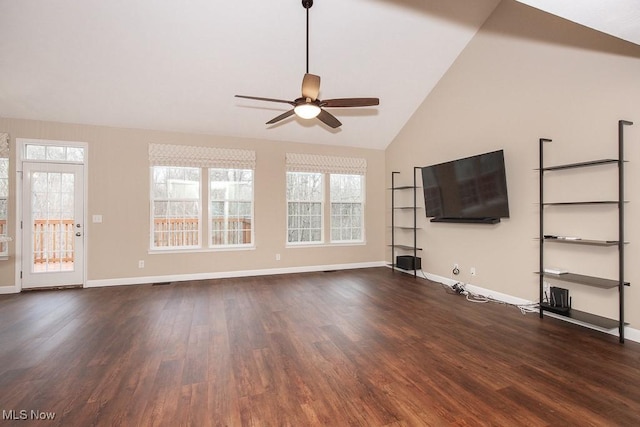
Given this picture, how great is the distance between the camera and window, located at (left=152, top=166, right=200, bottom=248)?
214 inches

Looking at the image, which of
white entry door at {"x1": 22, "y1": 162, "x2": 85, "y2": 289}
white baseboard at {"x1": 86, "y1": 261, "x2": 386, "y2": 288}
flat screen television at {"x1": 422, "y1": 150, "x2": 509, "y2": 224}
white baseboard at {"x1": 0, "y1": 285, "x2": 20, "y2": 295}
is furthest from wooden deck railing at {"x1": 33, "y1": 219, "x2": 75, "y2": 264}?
flat screen television at {"x1": 422, "y1": 150, "x2": 509, "y2": 224}

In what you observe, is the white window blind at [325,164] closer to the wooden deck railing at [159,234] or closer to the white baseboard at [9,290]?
the wooden deck railing at [159,234]

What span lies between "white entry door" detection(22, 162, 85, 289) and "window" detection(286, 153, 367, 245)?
368cm

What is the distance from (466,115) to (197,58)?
4.16 metres

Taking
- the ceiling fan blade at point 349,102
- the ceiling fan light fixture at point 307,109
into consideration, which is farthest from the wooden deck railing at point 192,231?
the ceiling fan blade at point 349,102

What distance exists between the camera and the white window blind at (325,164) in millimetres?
6172

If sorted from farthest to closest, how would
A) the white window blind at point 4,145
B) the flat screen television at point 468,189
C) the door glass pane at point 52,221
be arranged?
1. the door glass pane at point 52,221
2. the white window blind at point 4,145
3. the flat screen television at point 468,189

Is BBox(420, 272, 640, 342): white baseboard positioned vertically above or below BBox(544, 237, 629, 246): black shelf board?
below

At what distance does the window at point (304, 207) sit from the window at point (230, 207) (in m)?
0.84

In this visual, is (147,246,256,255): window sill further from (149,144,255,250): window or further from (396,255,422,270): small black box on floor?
(396,255,422,270): small black box on floor

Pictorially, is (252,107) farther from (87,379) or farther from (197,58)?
(87,379)

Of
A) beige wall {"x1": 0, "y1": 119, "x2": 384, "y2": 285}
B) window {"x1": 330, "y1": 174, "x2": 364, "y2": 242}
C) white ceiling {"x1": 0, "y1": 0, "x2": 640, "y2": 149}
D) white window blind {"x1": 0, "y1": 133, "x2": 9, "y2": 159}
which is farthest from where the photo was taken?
window {"x1": 330, "y1": 174, "x2": 364, "y2": 242}

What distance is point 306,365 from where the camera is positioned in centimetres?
250

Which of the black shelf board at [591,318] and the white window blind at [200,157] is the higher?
the white window blind at [200,157]
